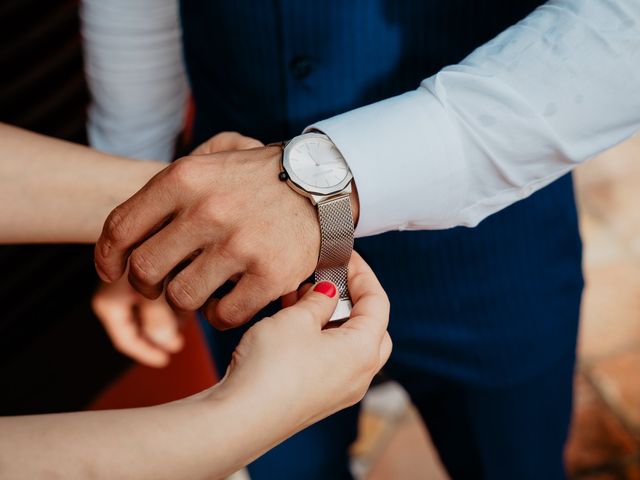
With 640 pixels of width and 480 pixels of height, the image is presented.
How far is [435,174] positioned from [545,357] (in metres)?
0.57

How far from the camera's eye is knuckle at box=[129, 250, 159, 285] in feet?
2.57

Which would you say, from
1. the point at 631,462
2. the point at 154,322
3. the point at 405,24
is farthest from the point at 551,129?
the point at 631,462

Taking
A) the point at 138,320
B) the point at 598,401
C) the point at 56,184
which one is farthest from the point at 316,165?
the point at 598,401

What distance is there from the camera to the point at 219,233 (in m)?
0.77

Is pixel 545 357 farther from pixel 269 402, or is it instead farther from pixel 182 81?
pixel 182 81

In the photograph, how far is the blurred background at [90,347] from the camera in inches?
63.9

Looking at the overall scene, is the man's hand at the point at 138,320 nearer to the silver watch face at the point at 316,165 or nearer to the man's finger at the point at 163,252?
the man's finger at the point at 163,252

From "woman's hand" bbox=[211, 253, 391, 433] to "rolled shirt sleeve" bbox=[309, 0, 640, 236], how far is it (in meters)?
0.15

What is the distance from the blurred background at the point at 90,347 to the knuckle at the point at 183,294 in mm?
1017

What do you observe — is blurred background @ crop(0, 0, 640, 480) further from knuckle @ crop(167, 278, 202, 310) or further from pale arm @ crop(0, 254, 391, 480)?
pale arm @ crop(0, 254, 391, 480)

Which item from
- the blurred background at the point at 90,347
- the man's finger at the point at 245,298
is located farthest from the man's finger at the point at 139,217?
the blurred background at the point at 90,347

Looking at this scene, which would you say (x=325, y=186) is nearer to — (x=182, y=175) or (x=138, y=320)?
(x=182, y=175)

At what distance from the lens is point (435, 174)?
828 millimetres

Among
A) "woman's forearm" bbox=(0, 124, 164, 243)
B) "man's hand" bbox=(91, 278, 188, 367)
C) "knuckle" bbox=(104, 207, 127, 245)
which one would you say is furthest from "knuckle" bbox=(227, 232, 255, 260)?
"man's hand" bbox=(91, 278, 188, 367)
